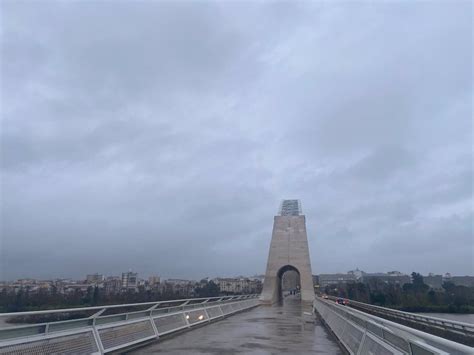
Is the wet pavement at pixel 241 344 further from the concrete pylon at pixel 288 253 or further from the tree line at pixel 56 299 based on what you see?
the concrete pylon at pixel 288 253

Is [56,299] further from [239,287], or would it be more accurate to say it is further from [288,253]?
[239,287]

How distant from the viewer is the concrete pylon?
47578mm

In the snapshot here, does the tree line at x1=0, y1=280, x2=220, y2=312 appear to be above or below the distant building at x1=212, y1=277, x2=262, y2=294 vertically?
below

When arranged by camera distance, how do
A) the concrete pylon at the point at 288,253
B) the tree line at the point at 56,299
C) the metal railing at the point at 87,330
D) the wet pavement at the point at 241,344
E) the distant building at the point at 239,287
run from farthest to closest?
the distant building at the point at 239,287, the concrete pylon at the point at 288,253, the tree line at the point at 56,299, the wet pavement at the point at 241,344, the metal railing at the point at 87,330

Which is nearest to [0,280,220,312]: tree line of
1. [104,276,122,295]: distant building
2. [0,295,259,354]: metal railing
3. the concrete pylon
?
the concrete pylon

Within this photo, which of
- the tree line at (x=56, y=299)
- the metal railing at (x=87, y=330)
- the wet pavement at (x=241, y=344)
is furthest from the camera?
the tree line at (x=56, y=299)

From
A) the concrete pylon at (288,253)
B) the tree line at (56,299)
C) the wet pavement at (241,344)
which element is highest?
the concrete pylon at (288,253)

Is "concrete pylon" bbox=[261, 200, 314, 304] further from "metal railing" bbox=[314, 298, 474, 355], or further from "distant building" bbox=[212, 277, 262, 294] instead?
"metal railing" bbox=[314, 298, 474, 355]

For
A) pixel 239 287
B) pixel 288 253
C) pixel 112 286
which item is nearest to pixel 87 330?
pixel 288 253

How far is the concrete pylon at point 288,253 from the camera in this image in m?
47.6

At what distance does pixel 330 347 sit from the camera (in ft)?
27.2

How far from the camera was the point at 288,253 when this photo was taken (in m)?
50.6

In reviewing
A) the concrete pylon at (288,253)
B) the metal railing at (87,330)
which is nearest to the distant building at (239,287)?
the concrete pylon at (288,253)

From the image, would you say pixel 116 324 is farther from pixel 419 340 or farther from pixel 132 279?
pixel 132 279
